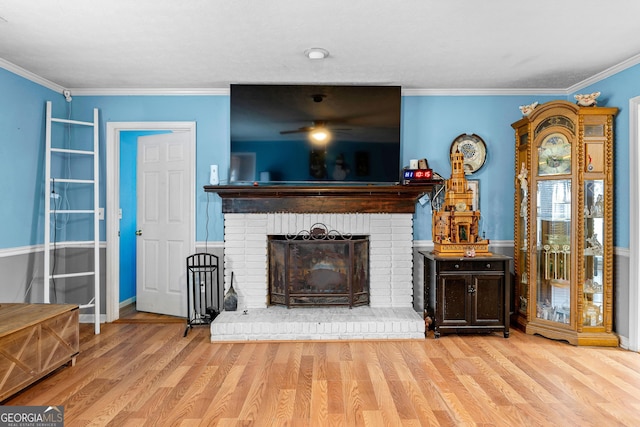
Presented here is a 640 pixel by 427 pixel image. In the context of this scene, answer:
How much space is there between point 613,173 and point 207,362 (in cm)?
376

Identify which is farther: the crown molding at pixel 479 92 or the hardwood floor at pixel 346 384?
the crown molding at pixel 479 92

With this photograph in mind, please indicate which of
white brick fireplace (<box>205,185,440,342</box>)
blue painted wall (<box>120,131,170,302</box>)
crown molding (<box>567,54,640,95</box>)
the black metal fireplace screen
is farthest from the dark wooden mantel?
crown molding (<box>567,54,640,95</box>)

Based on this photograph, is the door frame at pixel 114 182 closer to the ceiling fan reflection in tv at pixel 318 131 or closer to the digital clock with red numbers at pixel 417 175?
the ceiling fan reflection in tv at pixel 318 131

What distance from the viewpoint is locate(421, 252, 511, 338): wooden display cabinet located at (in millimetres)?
3543

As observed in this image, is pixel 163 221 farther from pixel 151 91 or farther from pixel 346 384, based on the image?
pixel 346 384

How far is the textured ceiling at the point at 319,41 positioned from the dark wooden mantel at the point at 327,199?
1043 mm

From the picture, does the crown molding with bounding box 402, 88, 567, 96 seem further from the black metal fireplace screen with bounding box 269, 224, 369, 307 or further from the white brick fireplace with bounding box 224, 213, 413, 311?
the black metal fireplace screen with bounding box 269, 224, 369, 307

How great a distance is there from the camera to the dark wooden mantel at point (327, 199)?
12.2 feet

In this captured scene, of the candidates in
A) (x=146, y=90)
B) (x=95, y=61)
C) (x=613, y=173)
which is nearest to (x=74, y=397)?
(x=95, y=61)

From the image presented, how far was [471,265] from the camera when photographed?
11.7 ft

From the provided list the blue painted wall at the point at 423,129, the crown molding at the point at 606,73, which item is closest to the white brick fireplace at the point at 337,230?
the blue painted wall at the point at 423,129

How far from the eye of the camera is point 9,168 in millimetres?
Answer: 3332

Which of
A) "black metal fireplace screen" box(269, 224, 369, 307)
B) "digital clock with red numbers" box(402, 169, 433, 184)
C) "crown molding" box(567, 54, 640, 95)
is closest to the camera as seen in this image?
"crown molding" box(567, 54, 640, 95)

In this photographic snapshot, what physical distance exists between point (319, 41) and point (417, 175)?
1565 millimetres
